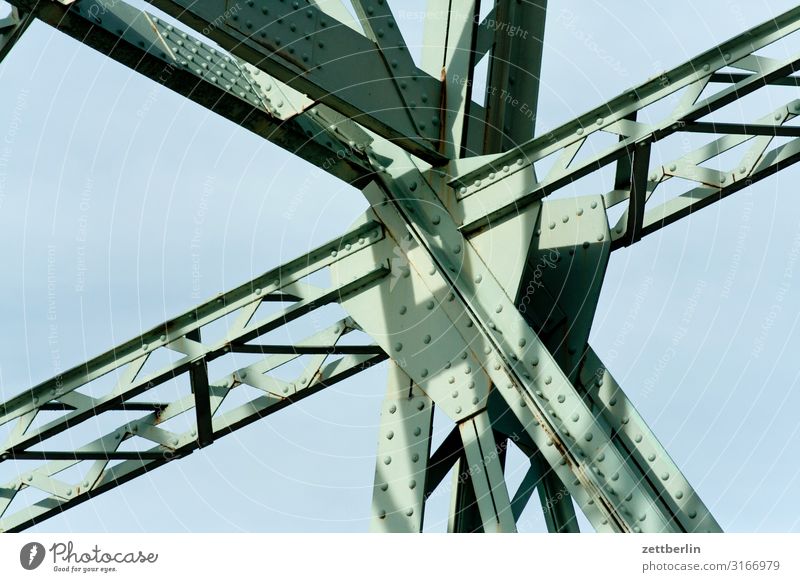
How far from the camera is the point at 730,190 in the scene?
7777 millimetres

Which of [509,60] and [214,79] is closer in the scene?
[214,79]

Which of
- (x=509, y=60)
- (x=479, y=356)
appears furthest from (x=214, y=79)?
(x=479, y=356)

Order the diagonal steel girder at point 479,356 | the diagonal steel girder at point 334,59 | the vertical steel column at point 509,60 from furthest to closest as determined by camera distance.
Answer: the vertical steel column at point 509,60
the diagonal steel girder at point 334,59
the diagonal steel girder at point 479,356

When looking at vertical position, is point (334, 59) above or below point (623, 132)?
above

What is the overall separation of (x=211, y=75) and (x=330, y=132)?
2.94ft

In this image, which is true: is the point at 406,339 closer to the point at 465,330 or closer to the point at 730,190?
the point at 465,330

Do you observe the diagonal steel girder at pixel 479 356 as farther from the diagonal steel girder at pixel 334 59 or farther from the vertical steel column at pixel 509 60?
the vertical steel column at pixel 509 60

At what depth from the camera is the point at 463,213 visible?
8180 mm

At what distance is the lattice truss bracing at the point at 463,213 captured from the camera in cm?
727

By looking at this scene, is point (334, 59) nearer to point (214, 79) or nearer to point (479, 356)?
point (214, 79)

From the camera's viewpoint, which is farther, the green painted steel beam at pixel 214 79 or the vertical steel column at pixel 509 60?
the vertical steel column at pixel 509 60

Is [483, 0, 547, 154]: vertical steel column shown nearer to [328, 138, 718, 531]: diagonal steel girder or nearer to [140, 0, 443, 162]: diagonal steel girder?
[140, 0, 443, 162]: diagonal steel girder

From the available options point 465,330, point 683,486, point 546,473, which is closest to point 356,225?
point 465,330

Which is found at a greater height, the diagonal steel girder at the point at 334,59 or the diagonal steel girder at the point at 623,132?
the diagonal steel girder at the point at 334,59
